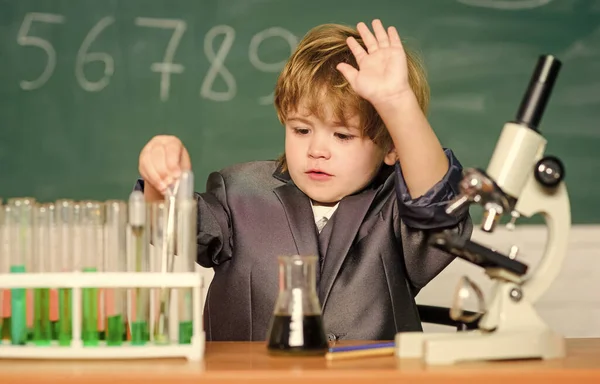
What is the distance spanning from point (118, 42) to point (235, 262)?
49.2 inches

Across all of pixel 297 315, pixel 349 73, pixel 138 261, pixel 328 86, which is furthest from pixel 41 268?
pixel 328 86

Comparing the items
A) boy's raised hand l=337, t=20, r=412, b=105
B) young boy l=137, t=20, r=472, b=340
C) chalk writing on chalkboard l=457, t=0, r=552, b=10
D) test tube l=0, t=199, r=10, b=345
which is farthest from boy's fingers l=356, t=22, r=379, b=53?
chalk writing on chalkboard l=457, t=0, r=552, b=10

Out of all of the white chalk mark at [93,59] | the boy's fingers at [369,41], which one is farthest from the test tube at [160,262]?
the white chalk mark at [93,59]

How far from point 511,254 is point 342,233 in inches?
18.4

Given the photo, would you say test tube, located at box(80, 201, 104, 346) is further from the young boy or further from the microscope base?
the microscope base

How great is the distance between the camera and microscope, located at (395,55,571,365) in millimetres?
1118

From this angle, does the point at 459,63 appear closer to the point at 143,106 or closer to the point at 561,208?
the point at 143,106

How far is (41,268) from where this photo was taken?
1.17 metres

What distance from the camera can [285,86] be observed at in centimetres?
165

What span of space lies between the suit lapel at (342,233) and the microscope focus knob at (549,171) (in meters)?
0.49


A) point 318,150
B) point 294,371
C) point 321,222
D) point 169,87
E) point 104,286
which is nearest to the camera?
point 294,371

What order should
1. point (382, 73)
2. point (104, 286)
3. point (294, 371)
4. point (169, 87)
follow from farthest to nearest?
point (169, 87), point (382, 73), point (104, 286), point (294, 371)

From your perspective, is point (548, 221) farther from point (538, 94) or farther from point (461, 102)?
point (461, 102)

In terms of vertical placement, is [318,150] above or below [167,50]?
below
